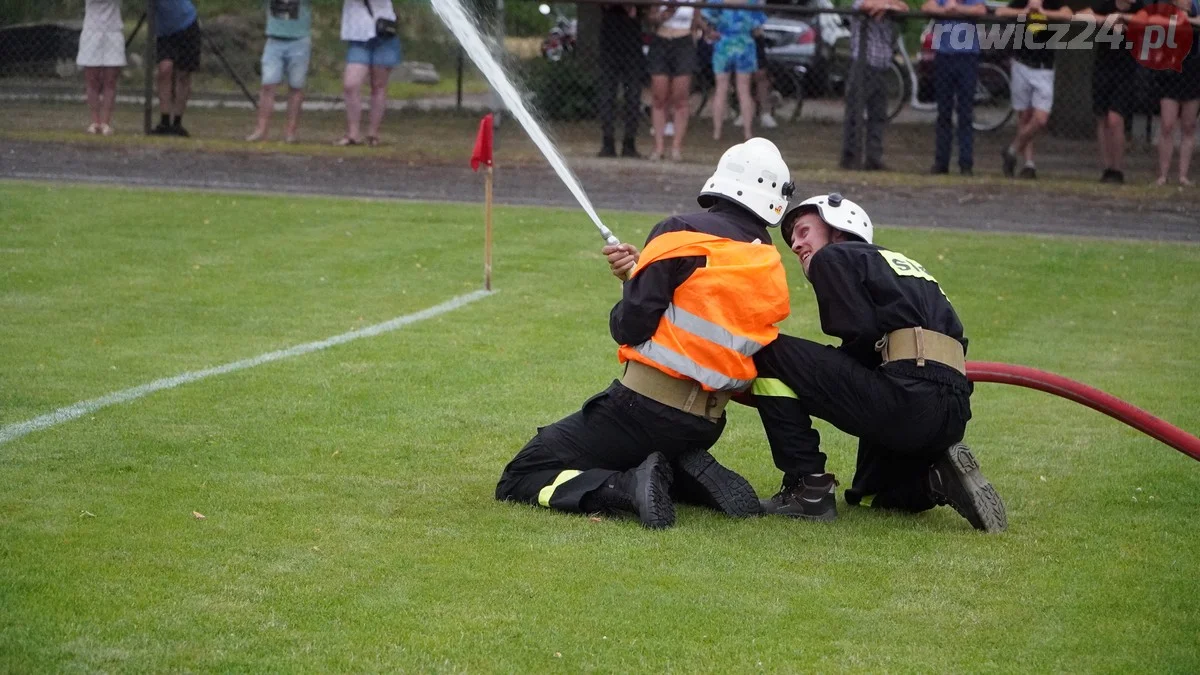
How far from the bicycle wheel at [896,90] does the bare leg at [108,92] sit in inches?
437

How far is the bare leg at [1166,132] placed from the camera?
1681 centimetres

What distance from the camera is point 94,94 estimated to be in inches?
752

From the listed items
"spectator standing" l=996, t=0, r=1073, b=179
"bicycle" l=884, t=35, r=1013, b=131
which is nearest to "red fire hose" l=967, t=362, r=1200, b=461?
"spectator standing" l=996, t=0, r=1073, b=179

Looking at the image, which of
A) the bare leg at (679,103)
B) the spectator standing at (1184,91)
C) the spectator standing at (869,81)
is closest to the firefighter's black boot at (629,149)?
the bare leg at (679,103)

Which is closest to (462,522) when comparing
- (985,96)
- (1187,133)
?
(1187,133)

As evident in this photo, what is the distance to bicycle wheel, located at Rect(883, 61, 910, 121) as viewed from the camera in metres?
23.7

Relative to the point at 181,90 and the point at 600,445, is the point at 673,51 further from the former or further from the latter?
the point at 600,445

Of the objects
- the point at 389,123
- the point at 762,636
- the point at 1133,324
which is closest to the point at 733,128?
the point at 389,123

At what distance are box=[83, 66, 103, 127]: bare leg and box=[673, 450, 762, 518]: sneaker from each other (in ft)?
48.2

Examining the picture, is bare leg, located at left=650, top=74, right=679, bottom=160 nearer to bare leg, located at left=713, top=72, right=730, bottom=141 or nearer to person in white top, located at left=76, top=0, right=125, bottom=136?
bare leg, located at left=713, top=72, right=730, bottom=141

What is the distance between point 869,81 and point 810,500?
40.9ft

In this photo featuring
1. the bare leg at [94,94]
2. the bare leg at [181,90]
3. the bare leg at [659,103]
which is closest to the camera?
the bare leg at [659,103]

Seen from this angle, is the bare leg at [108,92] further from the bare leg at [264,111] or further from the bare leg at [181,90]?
the bare leg at [264,111]

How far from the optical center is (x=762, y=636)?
15.2 ft
